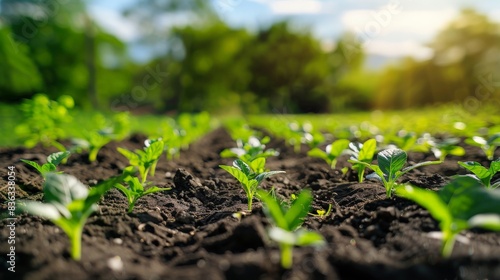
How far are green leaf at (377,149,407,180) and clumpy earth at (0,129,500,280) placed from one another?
181 mm

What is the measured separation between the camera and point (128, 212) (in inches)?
102

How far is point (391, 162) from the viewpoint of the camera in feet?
8.92

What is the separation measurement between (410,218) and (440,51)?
27297 mm

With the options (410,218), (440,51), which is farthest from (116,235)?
(440,51)

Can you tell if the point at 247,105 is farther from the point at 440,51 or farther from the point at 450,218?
the point at 450,218

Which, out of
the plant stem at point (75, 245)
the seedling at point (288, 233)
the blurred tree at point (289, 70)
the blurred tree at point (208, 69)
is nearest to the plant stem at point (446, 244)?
the seedling at point (288, 233)

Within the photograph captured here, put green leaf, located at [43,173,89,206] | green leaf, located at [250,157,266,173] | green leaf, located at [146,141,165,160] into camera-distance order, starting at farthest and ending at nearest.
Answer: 1. green leaf, located at [146,141,165,160]
2. green leaf, located at [250,157,266,173]
3. green leaf, located at [43,173,89,206]

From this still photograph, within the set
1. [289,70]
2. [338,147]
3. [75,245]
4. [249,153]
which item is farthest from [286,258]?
[289,70]

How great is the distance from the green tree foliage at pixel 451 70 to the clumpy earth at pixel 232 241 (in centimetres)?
1891

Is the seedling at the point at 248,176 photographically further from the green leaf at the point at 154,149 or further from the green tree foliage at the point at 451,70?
the green tree foliage at the point at 451,70

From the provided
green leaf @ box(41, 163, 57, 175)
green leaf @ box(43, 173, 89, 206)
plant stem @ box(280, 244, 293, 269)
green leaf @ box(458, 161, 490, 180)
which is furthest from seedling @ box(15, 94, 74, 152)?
green leaf @ box(458, 161, 490, 180)

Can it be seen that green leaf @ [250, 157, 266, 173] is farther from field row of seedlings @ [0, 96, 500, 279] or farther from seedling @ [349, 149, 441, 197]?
seedling @ [349, 149, 441, 197]

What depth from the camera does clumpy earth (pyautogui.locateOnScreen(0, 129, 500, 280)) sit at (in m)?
1.60

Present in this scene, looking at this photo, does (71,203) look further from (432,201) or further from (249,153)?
(249,153)
